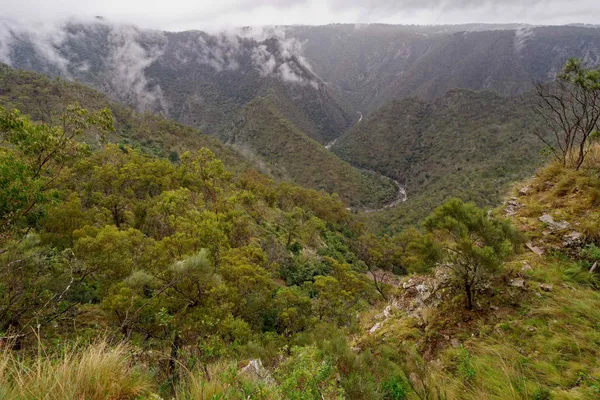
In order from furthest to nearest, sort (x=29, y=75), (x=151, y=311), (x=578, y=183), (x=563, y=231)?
(x=29, y=75) < (x=151, y=311) < (x=578, y=183) < (x=563, y=231)

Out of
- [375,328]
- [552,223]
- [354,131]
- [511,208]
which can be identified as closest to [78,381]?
[375,328]

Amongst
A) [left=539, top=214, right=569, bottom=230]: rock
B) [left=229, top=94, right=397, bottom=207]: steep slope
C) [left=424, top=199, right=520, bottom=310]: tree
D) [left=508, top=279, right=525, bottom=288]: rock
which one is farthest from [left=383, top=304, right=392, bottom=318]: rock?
[left=229, top=94, right=397, bottom=207]: steep slope

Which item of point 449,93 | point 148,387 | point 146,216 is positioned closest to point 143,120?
point 146,216

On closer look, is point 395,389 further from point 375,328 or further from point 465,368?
point 375,328

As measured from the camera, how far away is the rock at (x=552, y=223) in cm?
561

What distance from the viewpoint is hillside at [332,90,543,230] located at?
77812mm

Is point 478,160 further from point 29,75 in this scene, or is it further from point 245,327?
point 29,75

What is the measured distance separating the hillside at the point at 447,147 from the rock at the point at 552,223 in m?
59.4

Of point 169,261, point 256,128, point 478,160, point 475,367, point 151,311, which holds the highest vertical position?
point 475,367

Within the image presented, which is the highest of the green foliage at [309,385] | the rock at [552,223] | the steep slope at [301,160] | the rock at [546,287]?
the green foliage at [309,385]

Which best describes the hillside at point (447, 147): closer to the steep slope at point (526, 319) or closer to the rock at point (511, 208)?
the rock at point (511, 208)

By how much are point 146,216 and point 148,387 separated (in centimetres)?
1622

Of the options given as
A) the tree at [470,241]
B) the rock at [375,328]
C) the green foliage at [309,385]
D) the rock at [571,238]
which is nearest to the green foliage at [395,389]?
the green foliage at [309,385]

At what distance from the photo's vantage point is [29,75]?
6000 cm
